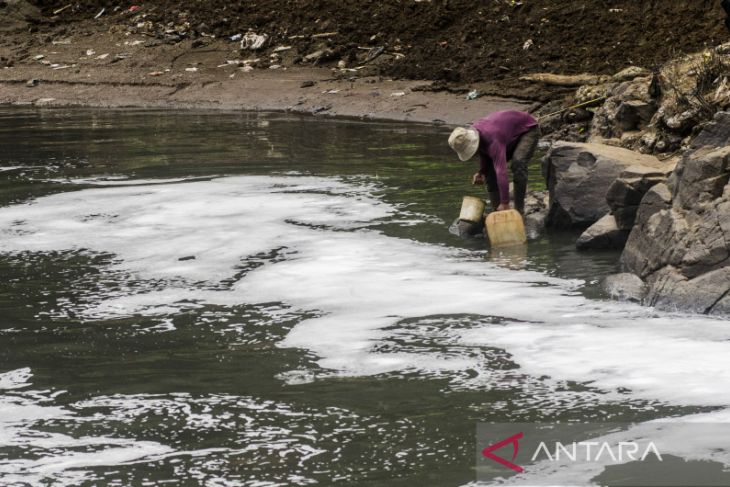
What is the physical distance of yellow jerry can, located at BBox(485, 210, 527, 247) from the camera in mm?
9820

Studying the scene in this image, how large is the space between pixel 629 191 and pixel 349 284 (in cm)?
226

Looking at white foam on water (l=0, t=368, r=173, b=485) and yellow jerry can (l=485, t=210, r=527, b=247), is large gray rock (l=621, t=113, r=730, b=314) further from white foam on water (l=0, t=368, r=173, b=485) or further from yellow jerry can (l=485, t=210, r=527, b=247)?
white foam on water (l=0, t=368, r=173, b=485)

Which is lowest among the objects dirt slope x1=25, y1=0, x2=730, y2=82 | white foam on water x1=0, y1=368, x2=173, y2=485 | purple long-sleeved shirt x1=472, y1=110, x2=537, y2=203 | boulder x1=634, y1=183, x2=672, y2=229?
white foam on water x1=0, y1=368, x2=173, y2=485

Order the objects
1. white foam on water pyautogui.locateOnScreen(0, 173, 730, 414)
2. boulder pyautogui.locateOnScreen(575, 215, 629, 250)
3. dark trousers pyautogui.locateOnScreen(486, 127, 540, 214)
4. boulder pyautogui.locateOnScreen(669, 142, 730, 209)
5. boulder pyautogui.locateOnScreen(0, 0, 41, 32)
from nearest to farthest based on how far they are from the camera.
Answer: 1. white foam on water pyautogui.locateOnScreen(0, 173, 730, 414)
2. boulder pyautogui.locateOnScreen(669, 142, 730, 209)
3. boulder pyautogui.locateOnScreen(575, 215, 629, 250)
4. dark trousers pyautogui.locateOnScreen(486, 127, 540, 214)
5. boulder pyautogui.locateOnScreen(0, 0, 41, 32)

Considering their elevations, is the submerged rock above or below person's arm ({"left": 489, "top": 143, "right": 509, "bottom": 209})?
below

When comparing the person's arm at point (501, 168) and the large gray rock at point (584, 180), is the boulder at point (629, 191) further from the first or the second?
the person's arm at point (501, 168)

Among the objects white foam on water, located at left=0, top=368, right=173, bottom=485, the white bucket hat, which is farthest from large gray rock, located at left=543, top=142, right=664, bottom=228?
white foam on water, located at left=0, top=368, right=173, bottom=485

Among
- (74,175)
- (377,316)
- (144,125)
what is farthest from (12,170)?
(377,316)

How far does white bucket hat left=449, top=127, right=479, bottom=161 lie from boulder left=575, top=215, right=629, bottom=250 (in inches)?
42.3

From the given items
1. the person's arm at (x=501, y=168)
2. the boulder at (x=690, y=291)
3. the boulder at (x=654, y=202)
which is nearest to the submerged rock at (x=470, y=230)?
the person's arm at (x=501, y=168)

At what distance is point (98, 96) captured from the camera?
21.6 meters

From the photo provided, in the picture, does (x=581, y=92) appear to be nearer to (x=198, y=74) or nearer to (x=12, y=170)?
(x=12, y=170)

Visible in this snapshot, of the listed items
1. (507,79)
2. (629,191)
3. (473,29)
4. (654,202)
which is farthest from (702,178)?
(473,29)

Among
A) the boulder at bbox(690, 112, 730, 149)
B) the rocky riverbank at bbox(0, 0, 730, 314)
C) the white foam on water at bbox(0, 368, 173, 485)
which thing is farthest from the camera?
the boulder at bbox(690, 112, 730, 149)
